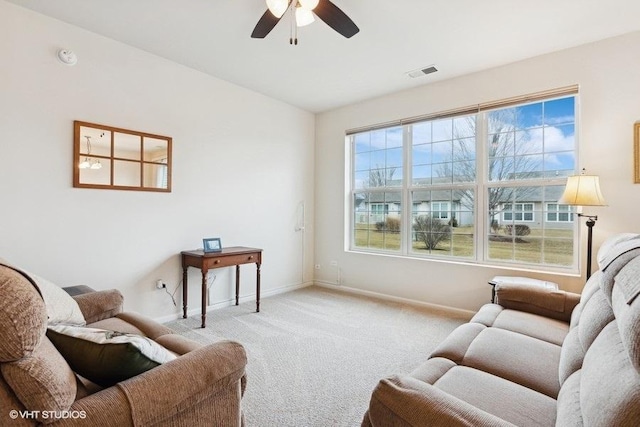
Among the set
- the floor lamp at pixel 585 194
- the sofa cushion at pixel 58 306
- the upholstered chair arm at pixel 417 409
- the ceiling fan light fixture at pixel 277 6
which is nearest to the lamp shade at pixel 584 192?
the floor lamp at pixel 585 194

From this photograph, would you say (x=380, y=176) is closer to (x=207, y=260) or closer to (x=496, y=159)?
(x=496, y=159)

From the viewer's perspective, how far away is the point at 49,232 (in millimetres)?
2512

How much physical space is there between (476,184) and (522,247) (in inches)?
32.5

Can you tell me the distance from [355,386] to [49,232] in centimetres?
267

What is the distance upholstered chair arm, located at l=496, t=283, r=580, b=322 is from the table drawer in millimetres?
2413

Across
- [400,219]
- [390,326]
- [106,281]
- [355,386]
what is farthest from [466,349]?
[106,281]

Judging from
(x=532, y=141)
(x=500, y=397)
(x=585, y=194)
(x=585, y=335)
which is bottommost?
(x=500, y=397)

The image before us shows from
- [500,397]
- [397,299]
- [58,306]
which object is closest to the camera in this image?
A: [500,397]

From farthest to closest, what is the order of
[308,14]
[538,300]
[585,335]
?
[538,300] < [308,14] < [585,335]

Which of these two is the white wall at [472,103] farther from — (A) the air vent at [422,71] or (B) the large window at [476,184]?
(A) the air vent at [422,71]

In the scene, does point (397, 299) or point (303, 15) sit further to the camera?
point (397, 299)

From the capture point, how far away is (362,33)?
8.93ft

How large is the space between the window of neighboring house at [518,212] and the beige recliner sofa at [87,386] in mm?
3231

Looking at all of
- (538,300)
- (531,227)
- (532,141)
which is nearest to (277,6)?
(538,300)
